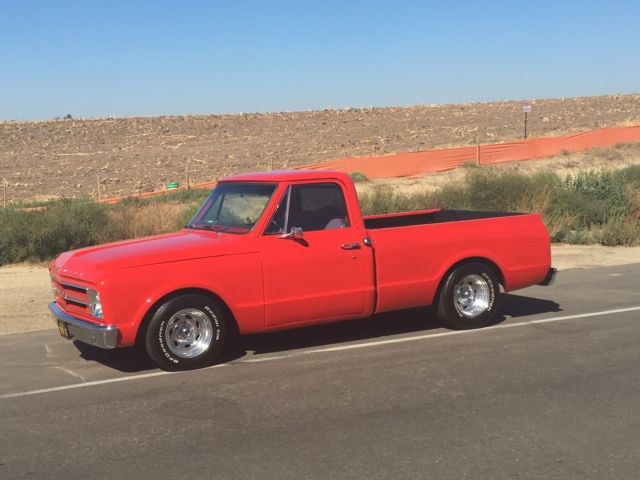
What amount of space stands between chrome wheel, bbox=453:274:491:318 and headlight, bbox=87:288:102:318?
3776mm

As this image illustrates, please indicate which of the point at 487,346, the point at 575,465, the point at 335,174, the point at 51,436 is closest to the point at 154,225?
the point at 335,174

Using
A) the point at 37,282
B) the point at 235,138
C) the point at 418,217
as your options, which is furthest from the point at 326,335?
the point at 235,138

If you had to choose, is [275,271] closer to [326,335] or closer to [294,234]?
[294,234]

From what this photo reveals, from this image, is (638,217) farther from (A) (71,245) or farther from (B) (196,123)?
(B) (196,123)

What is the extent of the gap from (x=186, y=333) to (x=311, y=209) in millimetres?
1714

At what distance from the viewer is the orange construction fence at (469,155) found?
30.9m

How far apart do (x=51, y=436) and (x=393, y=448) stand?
2326mm

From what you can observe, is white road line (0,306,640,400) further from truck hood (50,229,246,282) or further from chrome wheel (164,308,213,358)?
truck hood (50,229,246,282)

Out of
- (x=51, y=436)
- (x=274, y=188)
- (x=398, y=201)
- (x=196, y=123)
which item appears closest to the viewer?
(x=51, y=436)

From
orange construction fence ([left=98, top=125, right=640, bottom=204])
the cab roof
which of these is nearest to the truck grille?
the cab roof

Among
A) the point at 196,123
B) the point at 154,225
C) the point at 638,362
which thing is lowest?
the point at 638,362

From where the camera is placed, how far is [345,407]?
18.5 ft

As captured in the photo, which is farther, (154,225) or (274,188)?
(154,225)

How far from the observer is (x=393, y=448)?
4789mm
